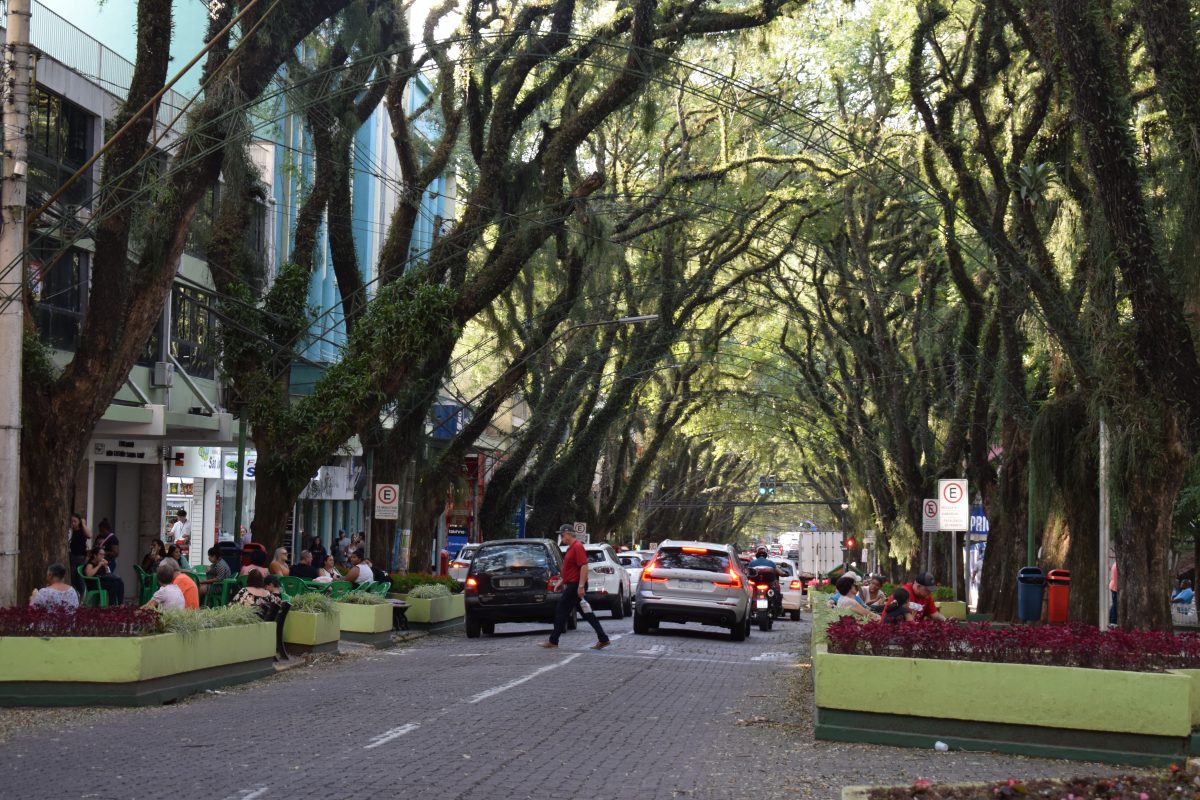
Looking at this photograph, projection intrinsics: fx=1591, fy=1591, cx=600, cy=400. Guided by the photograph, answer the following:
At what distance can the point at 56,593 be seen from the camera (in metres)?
15.3

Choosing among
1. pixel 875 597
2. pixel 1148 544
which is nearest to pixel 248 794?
pixel 1148 544

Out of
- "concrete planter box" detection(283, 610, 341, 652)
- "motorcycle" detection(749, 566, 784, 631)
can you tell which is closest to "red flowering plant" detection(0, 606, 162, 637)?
"concrete planter box" detection(283, 610, 341, 652)

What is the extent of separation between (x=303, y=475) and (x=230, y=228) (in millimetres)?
3746

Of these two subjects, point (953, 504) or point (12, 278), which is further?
point (953, 504)

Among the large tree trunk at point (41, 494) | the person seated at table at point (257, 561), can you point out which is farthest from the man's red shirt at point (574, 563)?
the large tree trunk at point (41, 494)

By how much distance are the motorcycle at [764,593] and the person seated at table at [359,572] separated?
356 inches

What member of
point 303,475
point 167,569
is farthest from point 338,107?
point 167,569

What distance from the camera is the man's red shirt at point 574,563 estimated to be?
2058 centimetres

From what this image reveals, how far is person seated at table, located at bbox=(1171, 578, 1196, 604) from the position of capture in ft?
145

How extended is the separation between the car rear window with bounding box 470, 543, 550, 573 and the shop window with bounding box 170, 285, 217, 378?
33.1 feet

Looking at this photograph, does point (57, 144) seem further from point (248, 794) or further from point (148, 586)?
point (248, 794)

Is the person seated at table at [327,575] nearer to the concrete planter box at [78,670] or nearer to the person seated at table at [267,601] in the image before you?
the person seated at table at [267,601]

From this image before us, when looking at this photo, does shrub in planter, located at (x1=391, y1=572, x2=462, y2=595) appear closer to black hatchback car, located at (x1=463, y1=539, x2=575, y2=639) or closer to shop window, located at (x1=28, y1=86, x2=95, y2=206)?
black hatchback car, located at (x1=463, y1=539, x2=575, y2=639)

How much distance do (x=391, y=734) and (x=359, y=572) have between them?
46.9 feet
